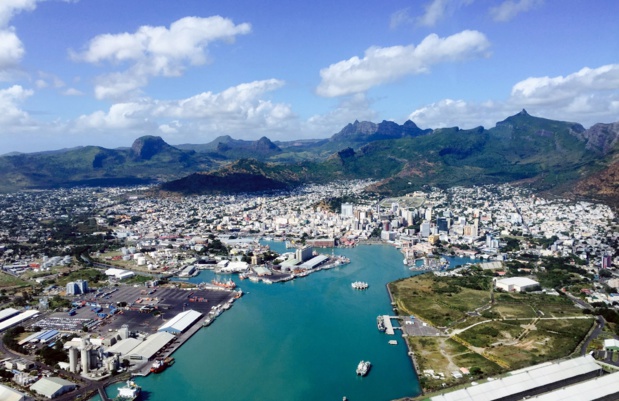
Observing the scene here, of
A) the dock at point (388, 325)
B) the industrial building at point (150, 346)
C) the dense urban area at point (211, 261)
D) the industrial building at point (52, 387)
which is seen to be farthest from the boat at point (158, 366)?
the dock at point (388, 325)

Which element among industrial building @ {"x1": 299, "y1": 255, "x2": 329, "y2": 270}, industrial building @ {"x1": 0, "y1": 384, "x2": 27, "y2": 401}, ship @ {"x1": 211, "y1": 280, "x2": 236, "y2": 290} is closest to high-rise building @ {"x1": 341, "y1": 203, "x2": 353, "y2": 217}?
industrial building @ {"x1": 299, "y1": 255, "x2": 329, "y2": 270}

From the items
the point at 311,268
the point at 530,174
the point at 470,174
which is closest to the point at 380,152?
the point at 470,174

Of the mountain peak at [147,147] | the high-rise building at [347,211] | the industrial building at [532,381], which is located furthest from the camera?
the mountain peak at [147,147]

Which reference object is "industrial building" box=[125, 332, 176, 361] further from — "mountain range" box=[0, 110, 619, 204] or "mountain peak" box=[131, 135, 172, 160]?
"mountain peak" box=[131, 135, 172, 160]

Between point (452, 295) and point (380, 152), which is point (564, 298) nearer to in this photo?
point (452, 295)

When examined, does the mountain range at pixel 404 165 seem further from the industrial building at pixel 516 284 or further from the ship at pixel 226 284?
the ship at pixel 226 284
